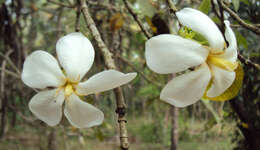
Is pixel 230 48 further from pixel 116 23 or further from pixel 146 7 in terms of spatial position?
pixel 116 23

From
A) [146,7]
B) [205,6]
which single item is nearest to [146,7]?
[146,7]

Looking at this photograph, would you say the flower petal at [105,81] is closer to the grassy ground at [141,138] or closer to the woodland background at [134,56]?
the woodland background at [134,56]

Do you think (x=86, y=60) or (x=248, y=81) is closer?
(x=86, y=60)

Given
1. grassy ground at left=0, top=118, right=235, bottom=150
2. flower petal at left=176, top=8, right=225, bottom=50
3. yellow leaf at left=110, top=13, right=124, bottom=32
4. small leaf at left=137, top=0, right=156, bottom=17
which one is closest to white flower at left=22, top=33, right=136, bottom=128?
flower petal at left=176, top=8, right=225, bottom=50

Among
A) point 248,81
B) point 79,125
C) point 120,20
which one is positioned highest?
point 79,125

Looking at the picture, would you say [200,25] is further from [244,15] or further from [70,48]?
[244,15]

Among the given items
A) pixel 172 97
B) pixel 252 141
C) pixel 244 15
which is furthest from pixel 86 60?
pixel 252 141

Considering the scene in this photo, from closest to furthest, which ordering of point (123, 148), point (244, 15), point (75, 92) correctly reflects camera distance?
1. point (123, 148)
2. point (75, 92)
3. point (244, 15)
